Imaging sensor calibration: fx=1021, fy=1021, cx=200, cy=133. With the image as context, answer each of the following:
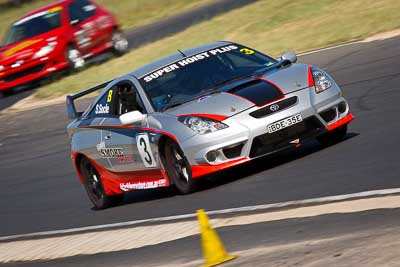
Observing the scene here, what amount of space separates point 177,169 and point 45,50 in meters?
13.8

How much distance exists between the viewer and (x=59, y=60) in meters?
23.5

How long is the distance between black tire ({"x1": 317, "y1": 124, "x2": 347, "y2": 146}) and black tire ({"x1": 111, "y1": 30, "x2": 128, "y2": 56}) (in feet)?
48.2

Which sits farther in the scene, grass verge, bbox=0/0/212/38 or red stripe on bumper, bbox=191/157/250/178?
grass verge, bbox=0/0/212/38

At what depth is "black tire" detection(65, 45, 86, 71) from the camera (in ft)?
77.7

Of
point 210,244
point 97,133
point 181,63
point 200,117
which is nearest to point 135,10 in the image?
point 97,133

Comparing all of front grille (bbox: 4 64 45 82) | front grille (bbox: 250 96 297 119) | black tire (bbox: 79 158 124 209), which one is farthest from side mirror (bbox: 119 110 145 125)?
front grille (bbox: 4 64 45 82)

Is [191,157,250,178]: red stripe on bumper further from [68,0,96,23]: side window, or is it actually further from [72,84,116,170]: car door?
[68,0,96,23]: side window

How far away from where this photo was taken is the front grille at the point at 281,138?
31.9 feet

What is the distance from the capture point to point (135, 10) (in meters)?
37.3

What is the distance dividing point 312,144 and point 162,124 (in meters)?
1.94

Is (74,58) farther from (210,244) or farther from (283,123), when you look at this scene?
(210,244)

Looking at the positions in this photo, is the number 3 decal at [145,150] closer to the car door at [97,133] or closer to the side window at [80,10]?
the car door at [97,133]

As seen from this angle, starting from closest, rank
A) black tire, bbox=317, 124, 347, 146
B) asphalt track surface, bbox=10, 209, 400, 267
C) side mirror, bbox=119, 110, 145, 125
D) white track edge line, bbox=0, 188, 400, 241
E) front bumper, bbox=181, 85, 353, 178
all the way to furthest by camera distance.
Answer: asphalt track surface, bbox=10, 209, 400, 267, white track edge line, bbox=0, 188, 400, 241, front bumper, bbox=181, 85, 353, 178, side mirror, bbox=119, 110, 145, 125, black tire, bbox=317, 124, 347, 146

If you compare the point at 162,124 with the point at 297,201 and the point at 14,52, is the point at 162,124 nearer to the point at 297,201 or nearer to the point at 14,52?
the point at 297,201
